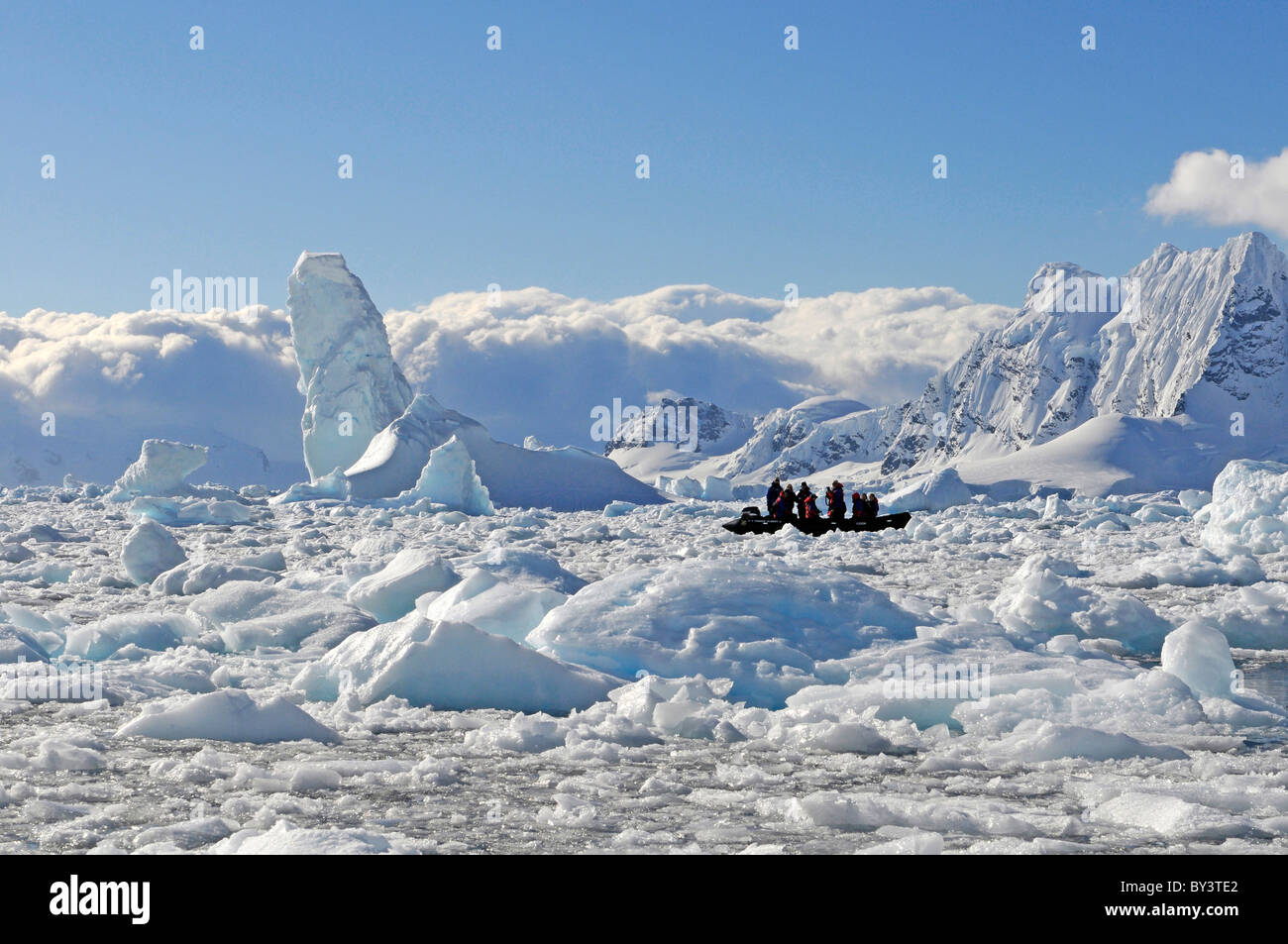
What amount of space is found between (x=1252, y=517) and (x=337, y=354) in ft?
131

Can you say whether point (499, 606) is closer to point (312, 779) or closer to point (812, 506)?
point (312, 779)

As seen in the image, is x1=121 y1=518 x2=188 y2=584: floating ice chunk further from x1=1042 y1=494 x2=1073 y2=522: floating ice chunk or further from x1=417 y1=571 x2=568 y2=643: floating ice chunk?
x1=1042 y1=494 x2=1073 y2=522: floating ice chunk

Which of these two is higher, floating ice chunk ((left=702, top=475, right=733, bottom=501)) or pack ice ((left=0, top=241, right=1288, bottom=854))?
floating ice chunk ((left=702, top=475, right=733, bottom=501))

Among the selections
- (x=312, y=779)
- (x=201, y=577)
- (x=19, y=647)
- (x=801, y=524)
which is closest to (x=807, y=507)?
(x=801, y=524)

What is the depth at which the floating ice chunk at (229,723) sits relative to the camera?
748 centimetres

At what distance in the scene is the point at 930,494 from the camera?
1980 inches

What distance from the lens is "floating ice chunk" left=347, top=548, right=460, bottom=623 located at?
12812 millimetres

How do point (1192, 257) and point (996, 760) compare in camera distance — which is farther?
point (1192, 257)

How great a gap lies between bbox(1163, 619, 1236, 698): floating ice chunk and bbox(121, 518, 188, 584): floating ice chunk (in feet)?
51.1

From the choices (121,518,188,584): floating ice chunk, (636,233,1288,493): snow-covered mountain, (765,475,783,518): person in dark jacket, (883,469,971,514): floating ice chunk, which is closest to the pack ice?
(121,518,188,584): floating ice chunk

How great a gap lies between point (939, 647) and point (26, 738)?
6.79m
